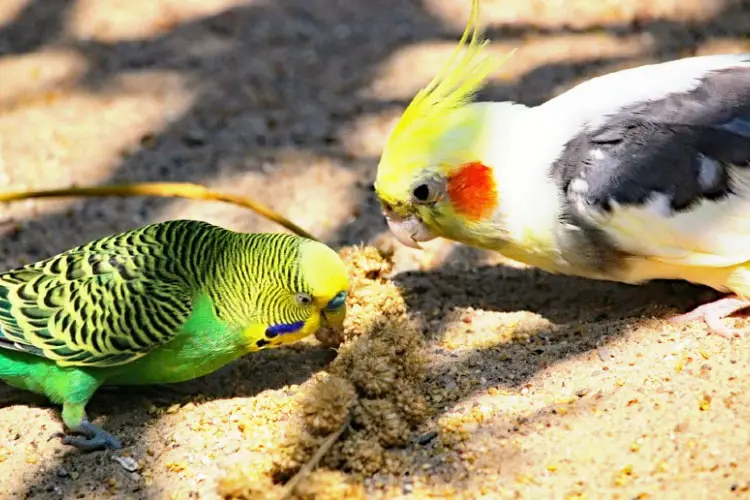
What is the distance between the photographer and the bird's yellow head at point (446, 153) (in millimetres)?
4020

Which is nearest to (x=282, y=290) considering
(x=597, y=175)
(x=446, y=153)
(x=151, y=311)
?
(x=151, y=311)

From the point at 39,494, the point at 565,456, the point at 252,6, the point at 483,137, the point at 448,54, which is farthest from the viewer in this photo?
the point at 252,6

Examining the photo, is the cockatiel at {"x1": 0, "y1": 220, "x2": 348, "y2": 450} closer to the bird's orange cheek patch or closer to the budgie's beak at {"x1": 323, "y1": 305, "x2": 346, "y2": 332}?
the budgie's beak at {"x1": 323, "y1": 305, "x2": 346, "y2": 332}

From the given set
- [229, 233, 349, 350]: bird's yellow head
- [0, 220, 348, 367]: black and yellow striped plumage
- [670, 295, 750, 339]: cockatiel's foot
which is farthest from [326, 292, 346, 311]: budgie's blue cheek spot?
[670, 295, 750, 339]: cockatiel's foot

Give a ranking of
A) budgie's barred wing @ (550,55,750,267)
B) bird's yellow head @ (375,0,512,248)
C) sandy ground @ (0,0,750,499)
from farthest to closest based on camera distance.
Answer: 1. bird's yellow head @ (375,0,512,248)
2. budgie's barred wing @ (550,55,750,267)
3. sandy ground @ (0,0,750,499)

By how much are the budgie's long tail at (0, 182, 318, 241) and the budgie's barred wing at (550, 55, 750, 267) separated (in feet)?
5.33

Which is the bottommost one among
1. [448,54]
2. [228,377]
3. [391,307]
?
[228,377]

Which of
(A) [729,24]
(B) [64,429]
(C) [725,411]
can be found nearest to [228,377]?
(B) [64,429]

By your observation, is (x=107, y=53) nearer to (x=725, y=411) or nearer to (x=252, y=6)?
(x=252, y=6)

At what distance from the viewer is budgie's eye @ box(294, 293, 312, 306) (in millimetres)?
3664

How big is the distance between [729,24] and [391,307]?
344cm

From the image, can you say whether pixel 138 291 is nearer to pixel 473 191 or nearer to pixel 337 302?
pixel 337 302

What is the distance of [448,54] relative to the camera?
6.05 metres

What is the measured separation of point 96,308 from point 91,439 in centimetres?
49
